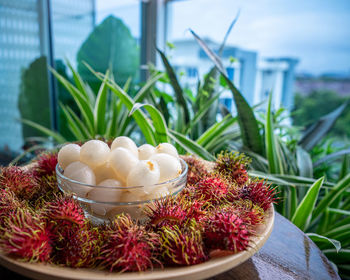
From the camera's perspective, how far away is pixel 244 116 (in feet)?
2.85

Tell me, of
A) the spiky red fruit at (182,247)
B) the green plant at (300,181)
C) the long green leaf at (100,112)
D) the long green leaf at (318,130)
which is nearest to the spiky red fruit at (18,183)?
the spiky red fruit at (182,247)

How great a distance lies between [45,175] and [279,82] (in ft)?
5.83

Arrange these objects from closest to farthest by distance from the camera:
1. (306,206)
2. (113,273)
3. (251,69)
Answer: (113,273) → (306,206) → (251,69)

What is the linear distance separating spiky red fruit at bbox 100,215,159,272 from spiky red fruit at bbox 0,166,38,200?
8.5 inches

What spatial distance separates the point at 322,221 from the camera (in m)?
0.85

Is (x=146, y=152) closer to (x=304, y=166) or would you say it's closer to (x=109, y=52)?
(x=304, y=166)

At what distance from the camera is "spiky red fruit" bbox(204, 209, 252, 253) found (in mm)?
336

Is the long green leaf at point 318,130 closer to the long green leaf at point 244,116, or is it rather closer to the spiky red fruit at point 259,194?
the long green leaf at point 244,116

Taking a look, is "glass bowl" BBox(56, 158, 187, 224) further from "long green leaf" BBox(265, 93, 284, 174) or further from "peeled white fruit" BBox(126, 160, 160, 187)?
"long green leaf" BBox(265, 93, 284, 174)

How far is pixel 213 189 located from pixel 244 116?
47 centimetres

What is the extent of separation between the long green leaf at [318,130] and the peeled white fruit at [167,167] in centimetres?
77

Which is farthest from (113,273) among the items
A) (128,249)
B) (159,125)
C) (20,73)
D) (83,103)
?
(20,73)

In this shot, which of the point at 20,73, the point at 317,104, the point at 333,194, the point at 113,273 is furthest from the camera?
the point at 317,104

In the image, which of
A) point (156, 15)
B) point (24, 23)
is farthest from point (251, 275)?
point (156, 15)
